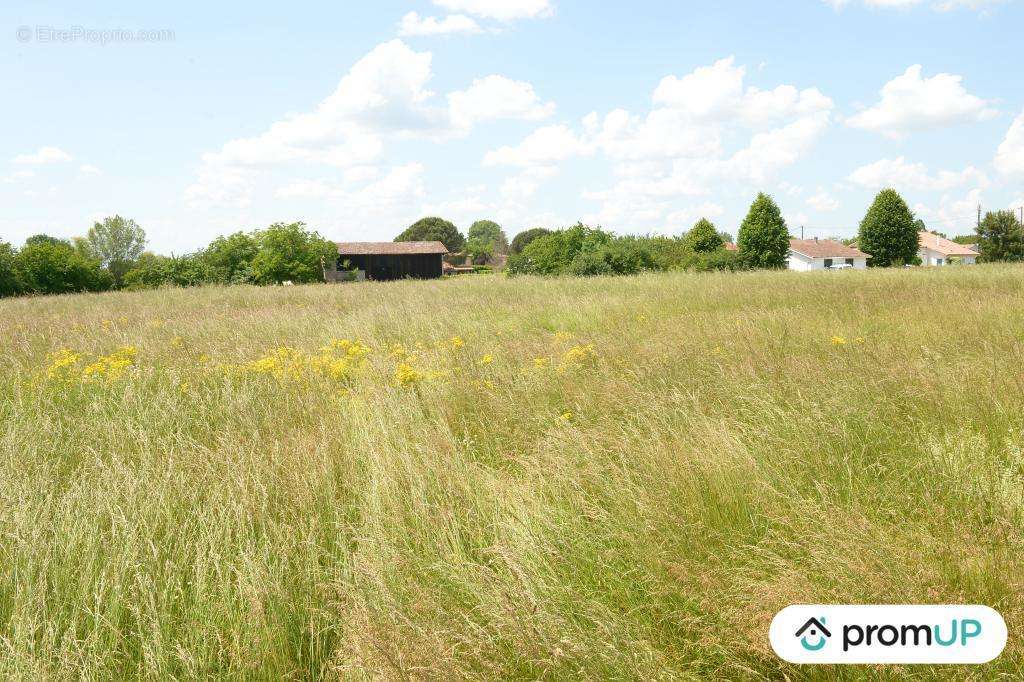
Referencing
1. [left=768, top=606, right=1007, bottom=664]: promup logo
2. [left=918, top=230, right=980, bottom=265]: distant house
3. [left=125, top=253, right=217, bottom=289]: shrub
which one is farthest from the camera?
[left=918, top=230, right=980, bottom=265]: distant house

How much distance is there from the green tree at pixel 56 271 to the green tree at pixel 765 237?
4771 centimetres

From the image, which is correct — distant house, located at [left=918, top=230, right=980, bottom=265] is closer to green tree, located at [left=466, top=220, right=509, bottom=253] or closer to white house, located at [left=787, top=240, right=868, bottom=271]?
white house, located at [left=787, top=240, right=868, bottom=271]

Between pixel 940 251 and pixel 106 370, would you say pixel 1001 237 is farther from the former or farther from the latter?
pixel 106 370

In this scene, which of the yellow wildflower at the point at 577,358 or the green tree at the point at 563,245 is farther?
the green tree at the point at 563,245

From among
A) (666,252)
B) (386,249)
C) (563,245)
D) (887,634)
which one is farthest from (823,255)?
(887,634)

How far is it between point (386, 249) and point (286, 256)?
12670mm

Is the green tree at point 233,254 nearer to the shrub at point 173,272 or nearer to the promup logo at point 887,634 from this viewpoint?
the shrub at point 173,272

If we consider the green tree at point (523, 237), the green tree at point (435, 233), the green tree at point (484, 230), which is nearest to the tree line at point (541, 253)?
the green tree at point (435, 233)

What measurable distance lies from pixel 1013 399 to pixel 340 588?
368 centimetres

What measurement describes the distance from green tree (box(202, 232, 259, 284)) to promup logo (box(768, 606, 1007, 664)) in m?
54.0

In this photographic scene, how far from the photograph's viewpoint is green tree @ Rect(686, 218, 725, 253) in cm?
4938

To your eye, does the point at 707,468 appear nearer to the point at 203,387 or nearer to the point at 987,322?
the point at 203,387

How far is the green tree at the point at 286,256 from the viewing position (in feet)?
159

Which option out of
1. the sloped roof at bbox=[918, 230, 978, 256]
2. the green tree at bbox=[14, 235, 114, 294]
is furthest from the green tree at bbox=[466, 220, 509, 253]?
the green tree at bbox=[14, 235, 114, 294]
